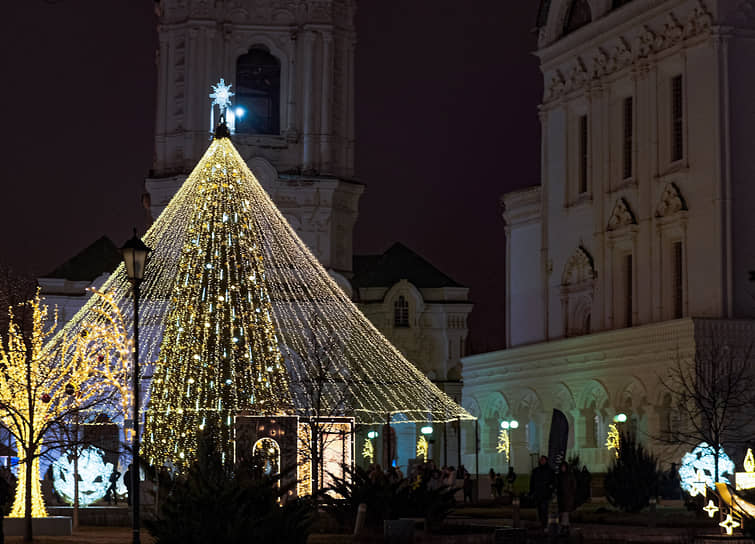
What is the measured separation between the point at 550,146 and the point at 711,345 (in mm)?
17470

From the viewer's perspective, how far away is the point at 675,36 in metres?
55.3

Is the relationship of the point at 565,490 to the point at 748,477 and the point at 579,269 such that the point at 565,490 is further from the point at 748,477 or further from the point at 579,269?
the point at 579,269

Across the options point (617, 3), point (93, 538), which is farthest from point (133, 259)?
point (617, 3)

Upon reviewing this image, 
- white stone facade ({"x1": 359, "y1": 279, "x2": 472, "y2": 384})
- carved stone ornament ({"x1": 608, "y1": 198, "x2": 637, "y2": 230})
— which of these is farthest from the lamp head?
white stone facade ({"x1": 359, "y1": 279, "x2": 472, "y2": 384})

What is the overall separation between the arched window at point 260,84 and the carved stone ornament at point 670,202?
29296mm

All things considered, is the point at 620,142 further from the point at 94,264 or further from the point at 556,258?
the point at 94,264

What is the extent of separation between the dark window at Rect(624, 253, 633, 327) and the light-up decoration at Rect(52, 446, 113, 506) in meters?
24.3

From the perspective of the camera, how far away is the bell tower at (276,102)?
78.3 metres

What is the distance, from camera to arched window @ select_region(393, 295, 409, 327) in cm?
9125

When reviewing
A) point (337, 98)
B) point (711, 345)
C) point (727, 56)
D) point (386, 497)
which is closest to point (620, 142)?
point (727, 56)

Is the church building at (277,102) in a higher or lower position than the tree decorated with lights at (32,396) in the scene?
higher

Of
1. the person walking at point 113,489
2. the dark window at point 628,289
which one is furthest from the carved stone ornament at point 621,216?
the person walking at point 113,489

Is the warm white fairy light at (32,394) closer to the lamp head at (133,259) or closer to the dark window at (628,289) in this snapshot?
the lamp head at (133,259)

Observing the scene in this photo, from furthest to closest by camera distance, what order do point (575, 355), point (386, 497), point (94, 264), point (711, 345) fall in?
1. point (94, 264)
2. point (575, 355)
3. point (711, 345)
4. point (386, 497)
